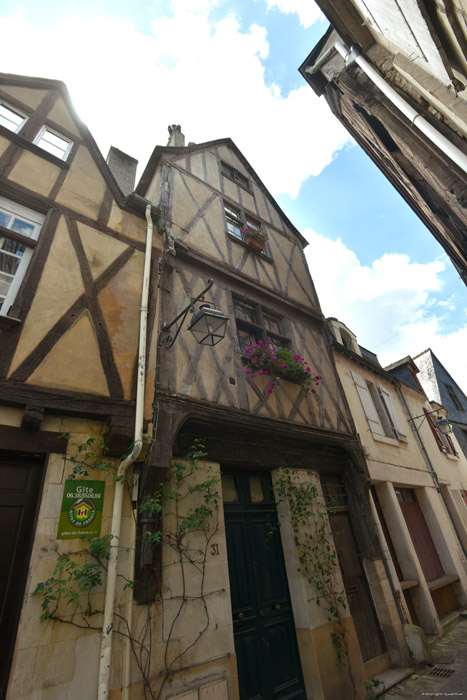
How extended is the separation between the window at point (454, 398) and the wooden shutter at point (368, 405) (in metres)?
8.92

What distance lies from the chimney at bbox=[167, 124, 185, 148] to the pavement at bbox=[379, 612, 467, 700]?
10.1 meters

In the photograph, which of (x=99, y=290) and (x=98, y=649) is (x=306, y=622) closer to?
(x=98, y=649)

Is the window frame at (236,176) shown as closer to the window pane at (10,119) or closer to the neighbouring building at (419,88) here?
the neighbouring building at (419,88)

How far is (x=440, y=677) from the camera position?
13.7ft

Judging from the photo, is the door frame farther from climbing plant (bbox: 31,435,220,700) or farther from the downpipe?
the downpipe

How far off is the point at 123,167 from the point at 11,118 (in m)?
2.61

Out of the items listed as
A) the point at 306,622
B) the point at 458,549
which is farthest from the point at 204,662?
the point at 458,549

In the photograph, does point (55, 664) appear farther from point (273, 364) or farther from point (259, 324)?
point (259, 324)

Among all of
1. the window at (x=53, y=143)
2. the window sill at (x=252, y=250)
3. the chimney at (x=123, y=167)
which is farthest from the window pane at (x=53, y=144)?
the window sill at (x=252, y=250)

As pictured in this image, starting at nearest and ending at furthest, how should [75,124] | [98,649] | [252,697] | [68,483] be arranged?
1. [98,649]
2. [68,483]
3. [252,697]
4. [75,124]

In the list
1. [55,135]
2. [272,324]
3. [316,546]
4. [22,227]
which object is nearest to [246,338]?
[272,324]

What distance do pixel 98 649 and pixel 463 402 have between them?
55.7 ft

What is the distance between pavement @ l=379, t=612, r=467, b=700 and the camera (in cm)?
377

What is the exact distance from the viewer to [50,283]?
133 inches
